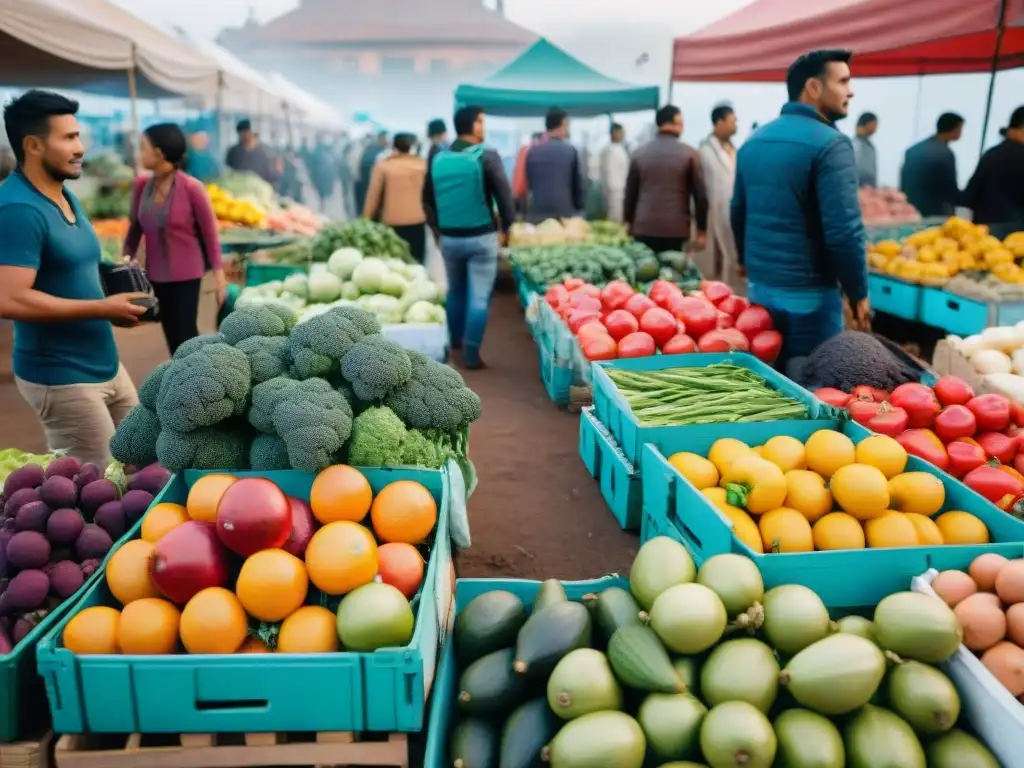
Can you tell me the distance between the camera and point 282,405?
7.36 feet

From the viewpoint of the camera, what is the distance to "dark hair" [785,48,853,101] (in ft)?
13.2

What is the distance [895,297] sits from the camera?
23.2ft

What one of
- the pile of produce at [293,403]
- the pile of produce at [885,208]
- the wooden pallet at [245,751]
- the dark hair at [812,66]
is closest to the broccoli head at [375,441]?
the pile of produce at [293,403]

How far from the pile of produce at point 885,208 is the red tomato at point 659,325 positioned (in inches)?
201

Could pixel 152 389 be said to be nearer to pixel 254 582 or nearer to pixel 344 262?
pixel 254 582

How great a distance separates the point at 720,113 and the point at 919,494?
696 centimetres

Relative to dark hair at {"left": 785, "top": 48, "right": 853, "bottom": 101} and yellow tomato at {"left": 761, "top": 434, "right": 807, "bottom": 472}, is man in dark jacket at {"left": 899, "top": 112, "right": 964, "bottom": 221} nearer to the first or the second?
dark hair at {"left": 785, "top": 48, "right": 853, "bottom": 101}

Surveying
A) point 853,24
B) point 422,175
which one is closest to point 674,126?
point 853,24

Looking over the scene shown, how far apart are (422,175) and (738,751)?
7856mm

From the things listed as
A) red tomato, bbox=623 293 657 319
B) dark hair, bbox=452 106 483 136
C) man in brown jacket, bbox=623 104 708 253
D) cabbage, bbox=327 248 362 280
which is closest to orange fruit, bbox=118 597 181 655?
red tomato, bbox=623 293 657 319

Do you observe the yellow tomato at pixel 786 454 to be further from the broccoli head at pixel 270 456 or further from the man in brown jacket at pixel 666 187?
the man in brown jacket at pixel 666 187

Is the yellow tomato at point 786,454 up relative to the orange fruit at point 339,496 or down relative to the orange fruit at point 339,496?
down

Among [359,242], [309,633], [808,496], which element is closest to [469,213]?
[359,242]

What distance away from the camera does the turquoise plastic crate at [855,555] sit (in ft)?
7.25
